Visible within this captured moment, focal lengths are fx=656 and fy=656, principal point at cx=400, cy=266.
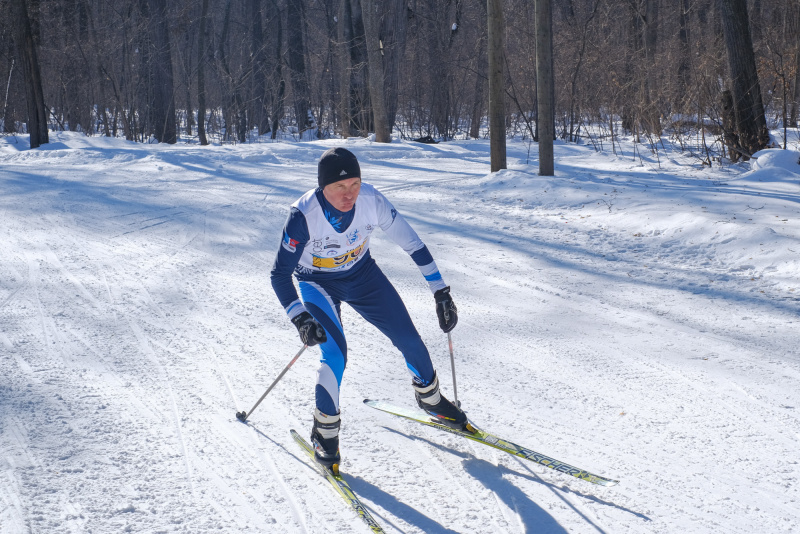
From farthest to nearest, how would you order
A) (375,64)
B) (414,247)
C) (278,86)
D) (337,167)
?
(278,86), (375,64), (414,247), (337,167)

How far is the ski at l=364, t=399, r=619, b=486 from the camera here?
3.19 m

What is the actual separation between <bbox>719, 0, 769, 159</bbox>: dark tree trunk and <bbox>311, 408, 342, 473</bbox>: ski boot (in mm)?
9693

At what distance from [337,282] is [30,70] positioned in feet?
55.6

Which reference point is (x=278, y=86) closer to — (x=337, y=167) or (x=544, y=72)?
(x=544, y=72)

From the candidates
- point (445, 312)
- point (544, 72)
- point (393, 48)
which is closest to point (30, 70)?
point (393, 48)

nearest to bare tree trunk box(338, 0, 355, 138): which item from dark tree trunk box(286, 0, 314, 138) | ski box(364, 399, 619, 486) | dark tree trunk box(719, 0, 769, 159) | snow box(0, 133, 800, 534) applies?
dark tree trunk box(286, 0, 314, 138)

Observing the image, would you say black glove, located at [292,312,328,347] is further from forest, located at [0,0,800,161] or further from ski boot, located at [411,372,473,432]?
forest, located at [0,0,800,161]

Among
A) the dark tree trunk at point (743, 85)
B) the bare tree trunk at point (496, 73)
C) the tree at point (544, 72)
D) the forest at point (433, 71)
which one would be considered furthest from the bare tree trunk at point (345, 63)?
the dark tree trunk at point (743, 85)

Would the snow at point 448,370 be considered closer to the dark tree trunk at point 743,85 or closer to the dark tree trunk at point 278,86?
the dark tree trunk at point 743,85

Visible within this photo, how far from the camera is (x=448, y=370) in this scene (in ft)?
15.2

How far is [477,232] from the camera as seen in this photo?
8492 mm

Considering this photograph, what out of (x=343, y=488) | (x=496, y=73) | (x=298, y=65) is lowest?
(x=343, y=488)

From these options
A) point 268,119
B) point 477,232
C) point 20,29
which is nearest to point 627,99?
point 477,232

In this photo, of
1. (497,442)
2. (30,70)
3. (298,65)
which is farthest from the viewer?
(298,65)
